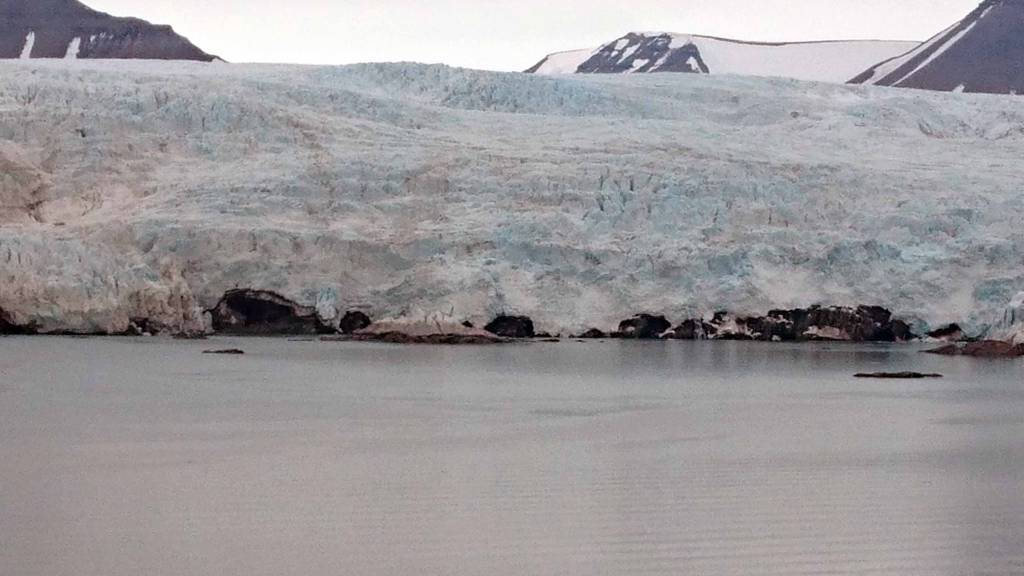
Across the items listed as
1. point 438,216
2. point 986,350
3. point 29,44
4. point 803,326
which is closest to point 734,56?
point 29,44

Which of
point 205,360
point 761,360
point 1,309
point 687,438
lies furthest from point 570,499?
point 1,309

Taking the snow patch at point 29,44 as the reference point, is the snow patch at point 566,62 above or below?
above

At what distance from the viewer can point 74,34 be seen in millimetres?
43156

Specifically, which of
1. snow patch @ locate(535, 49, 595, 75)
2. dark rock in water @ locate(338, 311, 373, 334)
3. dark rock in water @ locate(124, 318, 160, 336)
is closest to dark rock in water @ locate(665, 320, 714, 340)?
dark rock in water @ locate(338, 311, 373, 334)

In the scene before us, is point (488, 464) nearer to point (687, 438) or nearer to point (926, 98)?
point (687, 438)

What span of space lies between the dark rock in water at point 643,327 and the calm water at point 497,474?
536cm

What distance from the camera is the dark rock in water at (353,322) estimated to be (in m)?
20.6

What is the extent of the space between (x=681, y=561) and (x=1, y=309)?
585 inches

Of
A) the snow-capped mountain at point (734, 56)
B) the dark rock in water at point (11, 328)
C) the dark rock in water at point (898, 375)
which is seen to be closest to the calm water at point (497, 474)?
the dark rock in water at point (898, 375)

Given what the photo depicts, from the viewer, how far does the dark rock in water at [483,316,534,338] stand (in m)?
20.5

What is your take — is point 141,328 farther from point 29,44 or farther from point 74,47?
point 29,44

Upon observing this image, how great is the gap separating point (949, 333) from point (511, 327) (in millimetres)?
5770

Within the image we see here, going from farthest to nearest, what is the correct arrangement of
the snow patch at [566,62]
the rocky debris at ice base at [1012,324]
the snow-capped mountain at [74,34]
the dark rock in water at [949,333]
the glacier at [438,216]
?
1. the snow patch at [566,62]
2. the snow-capped mountain at [74,34]
3. the dark rock in water at [949,333]
4. the glacier at [438,216]
5. the rocky debris at ice base at [1012,324]

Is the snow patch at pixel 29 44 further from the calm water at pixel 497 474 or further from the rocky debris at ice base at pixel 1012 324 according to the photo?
the rocky debris at ice base at pixel 1012 324
